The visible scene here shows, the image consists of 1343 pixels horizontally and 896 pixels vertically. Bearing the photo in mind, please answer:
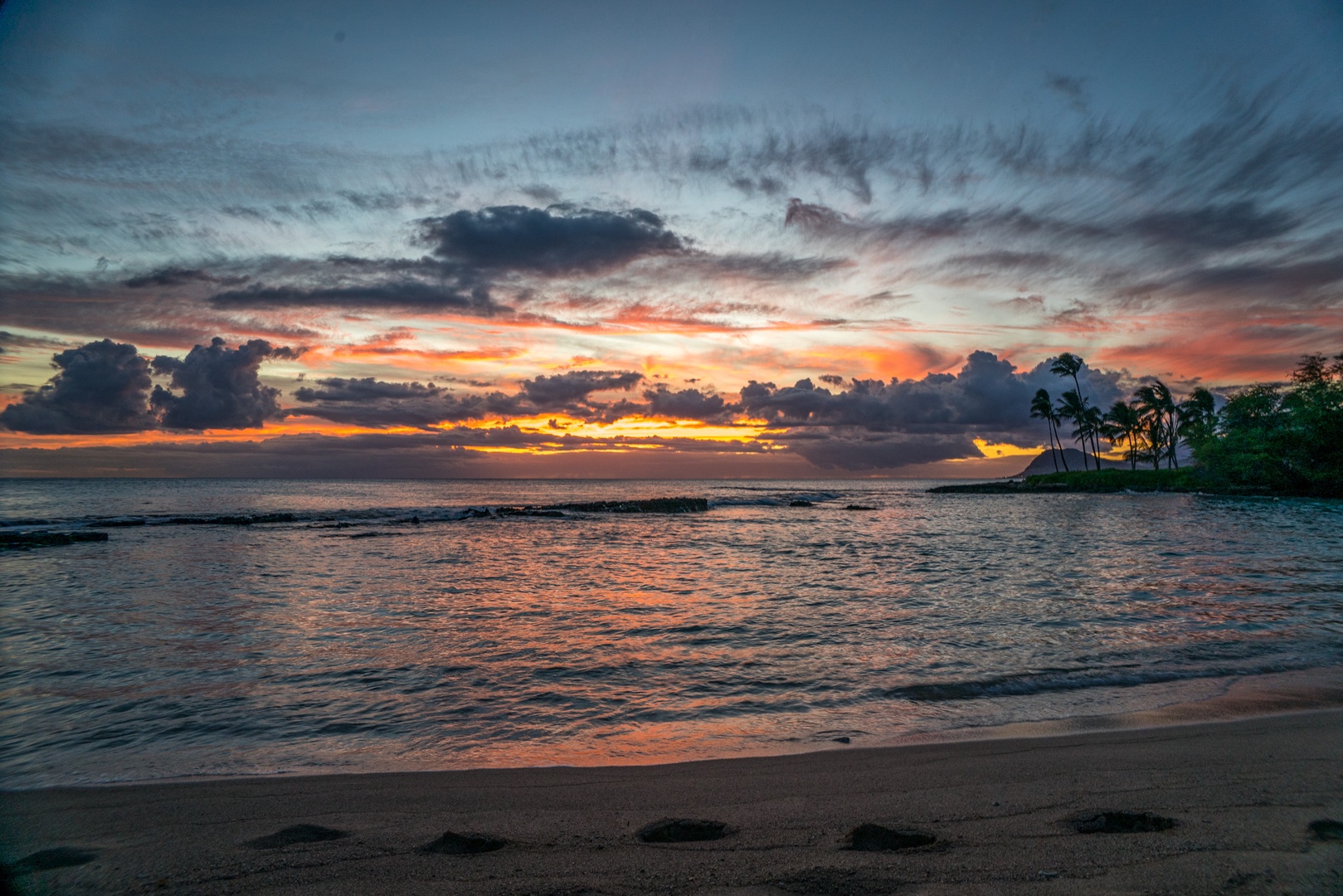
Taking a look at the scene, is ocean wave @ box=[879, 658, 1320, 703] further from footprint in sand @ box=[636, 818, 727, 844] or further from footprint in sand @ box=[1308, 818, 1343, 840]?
footprint in sand @ box=[636, 818, 727, 844]

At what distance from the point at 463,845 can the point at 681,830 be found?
1634mm

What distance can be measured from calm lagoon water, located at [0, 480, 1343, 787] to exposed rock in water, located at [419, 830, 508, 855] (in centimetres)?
197

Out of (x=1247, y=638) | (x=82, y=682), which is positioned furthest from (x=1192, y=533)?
(x=82, y=682)

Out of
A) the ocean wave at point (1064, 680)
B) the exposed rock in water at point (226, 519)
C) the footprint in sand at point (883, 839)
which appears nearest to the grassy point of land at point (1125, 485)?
the ocean wave at point (1064, 680)

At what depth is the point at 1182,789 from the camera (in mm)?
5305

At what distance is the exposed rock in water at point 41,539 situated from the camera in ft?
101

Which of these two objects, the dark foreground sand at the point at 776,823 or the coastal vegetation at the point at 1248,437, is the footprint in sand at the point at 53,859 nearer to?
the dark foreground sand at the point at 776,823

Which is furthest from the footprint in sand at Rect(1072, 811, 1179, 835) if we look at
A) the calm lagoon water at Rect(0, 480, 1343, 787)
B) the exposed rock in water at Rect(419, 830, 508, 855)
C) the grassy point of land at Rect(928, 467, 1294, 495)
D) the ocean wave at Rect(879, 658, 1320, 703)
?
the grassy point of land at Rect(928, 467, 1294, 495)

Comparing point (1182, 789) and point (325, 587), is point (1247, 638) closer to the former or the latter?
point (1182, 789)

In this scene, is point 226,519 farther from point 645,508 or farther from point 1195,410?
point 1195,410

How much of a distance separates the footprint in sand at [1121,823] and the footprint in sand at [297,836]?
5.72 meters

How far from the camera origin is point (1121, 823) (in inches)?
186

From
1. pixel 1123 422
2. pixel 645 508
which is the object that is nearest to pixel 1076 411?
pixel 1123 422

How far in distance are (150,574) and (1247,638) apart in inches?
1247
